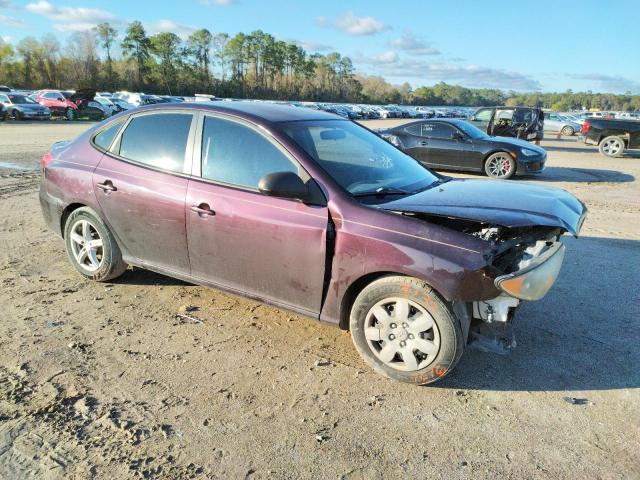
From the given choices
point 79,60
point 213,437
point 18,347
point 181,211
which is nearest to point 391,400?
point 213,437

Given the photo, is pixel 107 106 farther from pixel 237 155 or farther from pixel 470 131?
pixel 237 155

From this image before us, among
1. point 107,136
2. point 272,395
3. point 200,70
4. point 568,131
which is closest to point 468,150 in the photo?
point 107,136

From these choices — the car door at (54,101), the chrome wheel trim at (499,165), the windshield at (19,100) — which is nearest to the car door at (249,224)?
the chrome wheel trim at (499,165)

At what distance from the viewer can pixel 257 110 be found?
13.4 feet

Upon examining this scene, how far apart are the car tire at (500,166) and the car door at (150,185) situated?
9.64 metres

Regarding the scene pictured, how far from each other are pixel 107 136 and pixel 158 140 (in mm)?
726

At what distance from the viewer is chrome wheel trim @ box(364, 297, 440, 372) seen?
123 inches

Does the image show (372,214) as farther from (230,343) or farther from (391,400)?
(230,343)

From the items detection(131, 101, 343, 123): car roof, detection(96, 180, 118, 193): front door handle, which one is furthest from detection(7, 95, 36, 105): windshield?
detection(131, 101, 343, 123): car roof

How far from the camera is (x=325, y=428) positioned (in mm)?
2816

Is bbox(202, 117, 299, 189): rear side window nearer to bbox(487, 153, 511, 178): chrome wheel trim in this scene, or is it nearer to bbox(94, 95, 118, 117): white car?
bbox(487, 153, 511, 178): chrome wheel trim

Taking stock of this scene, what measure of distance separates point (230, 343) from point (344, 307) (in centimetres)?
96

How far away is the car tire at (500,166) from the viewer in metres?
12.0

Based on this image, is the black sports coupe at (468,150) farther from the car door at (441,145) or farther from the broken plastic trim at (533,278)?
the broken plastic trim at (533,278)
